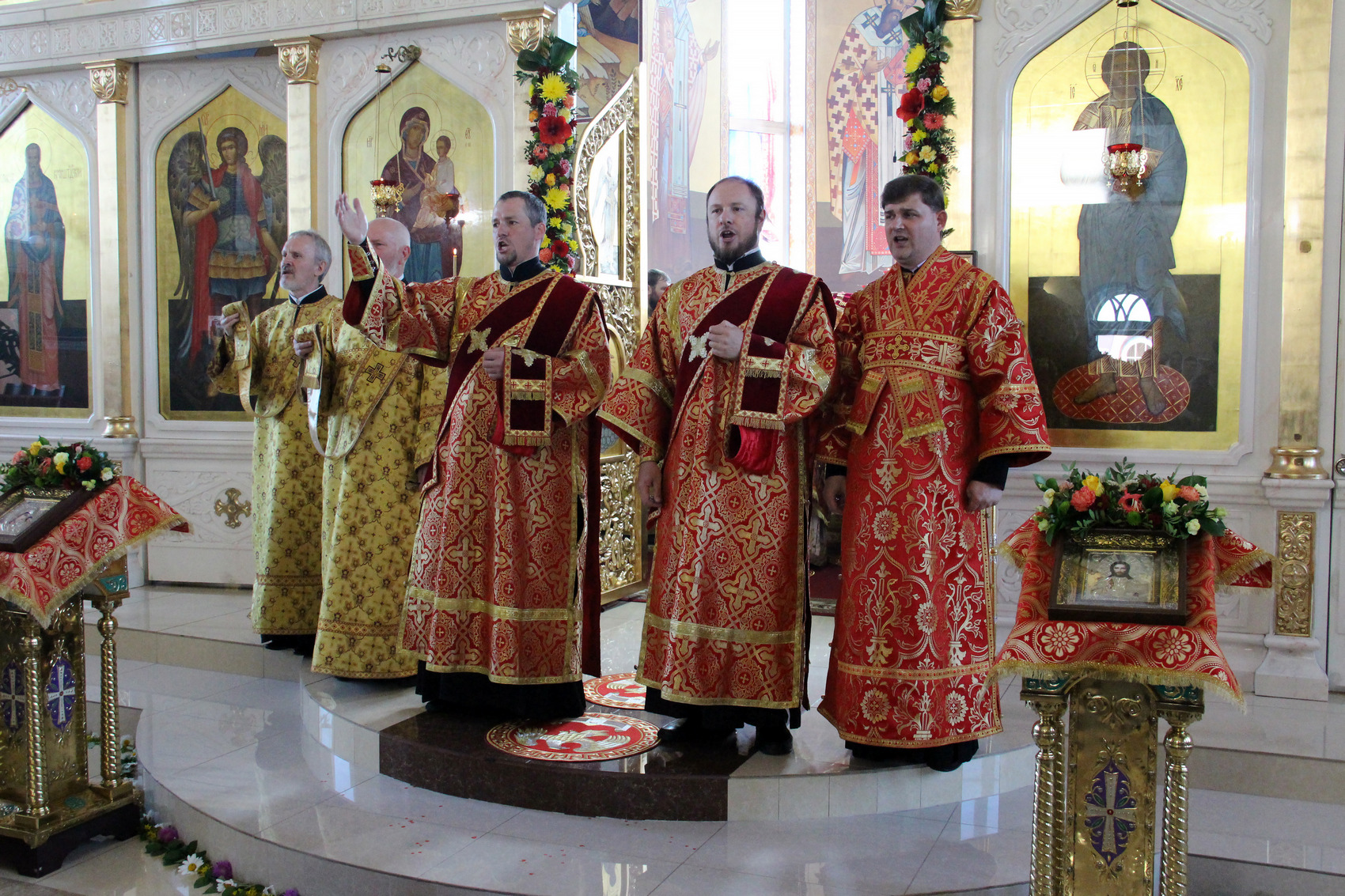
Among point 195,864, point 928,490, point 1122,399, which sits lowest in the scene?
point 195,864

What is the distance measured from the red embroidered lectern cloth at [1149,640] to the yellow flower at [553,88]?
4.05 m

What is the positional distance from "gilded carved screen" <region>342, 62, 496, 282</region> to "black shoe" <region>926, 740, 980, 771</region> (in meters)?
3.96

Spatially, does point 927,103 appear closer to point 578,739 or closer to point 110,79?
point 578,739

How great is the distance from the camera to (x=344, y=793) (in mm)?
4078

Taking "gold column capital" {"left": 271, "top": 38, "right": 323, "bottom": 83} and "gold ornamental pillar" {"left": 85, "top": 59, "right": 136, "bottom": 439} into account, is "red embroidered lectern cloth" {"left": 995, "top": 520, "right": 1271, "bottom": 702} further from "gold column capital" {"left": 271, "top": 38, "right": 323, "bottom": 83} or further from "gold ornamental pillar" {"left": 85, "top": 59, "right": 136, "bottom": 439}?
"gold ornamental pillar" {"left": 85, "top": 59, "right": 136, "bottom": 439}

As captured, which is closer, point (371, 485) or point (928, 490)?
point (928, 490)

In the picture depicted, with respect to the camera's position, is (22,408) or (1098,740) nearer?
(1098,740)

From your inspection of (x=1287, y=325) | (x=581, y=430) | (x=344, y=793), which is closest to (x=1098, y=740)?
(x=581, y=430)

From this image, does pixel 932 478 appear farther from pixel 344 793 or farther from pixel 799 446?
pixel 344 793

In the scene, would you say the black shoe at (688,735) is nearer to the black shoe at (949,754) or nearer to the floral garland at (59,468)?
the black shoe at (949,754)

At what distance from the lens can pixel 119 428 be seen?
762 centimetres

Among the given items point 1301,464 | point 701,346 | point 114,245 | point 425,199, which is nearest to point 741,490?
point 701,346

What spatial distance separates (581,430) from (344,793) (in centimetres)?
159

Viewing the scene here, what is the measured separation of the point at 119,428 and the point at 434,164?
294cm
